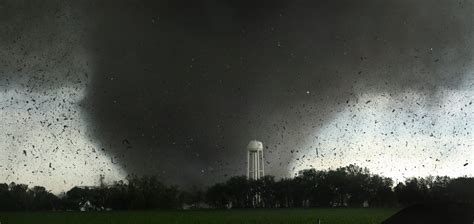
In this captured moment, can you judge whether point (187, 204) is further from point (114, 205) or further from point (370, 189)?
point (370, 189)

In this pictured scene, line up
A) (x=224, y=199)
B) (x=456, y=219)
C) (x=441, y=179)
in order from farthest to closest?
1. (x=224, y=199)
2. (x=441, y=179)
3. (x=456, y=219)

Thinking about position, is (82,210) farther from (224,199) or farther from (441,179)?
(441,179)

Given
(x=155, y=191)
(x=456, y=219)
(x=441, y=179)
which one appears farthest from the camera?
(x=155, y=191)

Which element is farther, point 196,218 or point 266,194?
point 266,194

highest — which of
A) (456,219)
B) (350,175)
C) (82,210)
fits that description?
(350,175)

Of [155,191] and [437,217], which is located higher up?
[155,191]

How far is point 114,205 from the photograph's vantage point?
7300 centimetres

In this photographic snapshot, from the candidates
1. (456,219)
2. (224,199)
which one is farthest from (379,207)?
(456,219)

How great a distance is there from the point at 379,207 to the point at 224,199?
1819 cm

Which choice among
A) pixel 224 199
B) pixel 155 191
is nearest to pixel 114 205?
pixel 155 191

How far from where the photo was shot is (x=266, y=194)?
80625mm

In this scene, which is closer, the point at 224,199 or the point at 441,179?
the point at 441,179

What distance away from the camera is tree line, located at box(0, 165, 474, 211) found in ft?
219

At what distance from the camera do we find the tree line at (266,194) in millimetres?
66750
